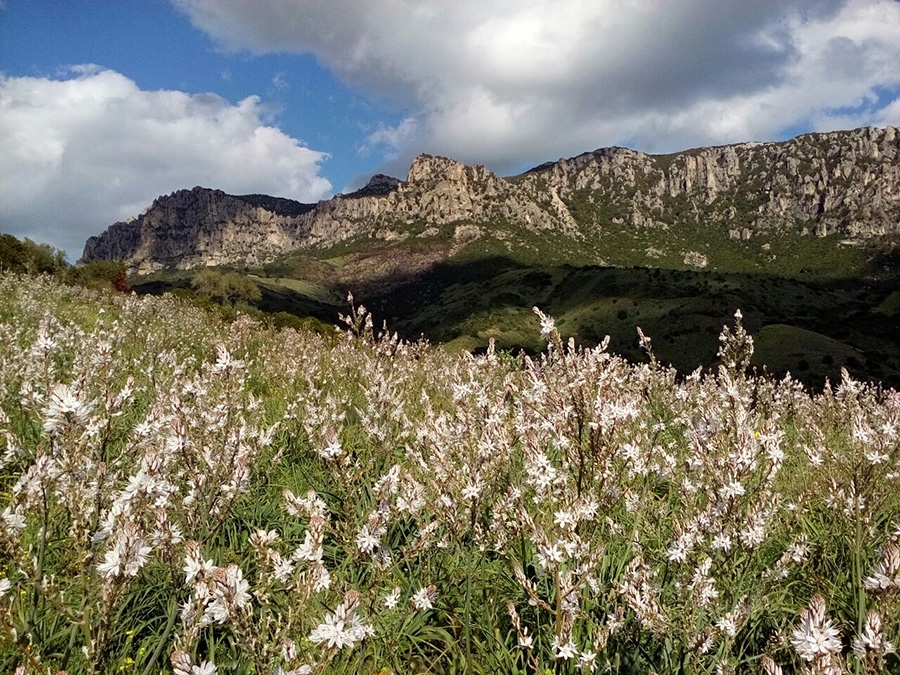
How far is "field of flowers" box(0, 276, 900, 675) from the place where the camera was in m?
2.08

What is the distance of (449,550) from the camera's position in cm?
386

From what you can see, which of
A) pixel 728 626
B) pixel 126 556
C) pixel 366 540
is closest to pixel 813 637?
pixel 728 626

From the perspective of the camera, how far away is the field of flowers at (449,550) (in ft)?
6.84

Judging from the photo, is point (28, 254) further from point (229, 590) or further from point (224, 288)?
point (229, 590)

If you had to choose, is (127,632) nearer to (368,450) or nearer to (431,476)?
(431,476)

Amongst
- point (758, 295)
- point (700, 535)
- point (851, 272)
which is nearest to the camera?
point (700, 535)

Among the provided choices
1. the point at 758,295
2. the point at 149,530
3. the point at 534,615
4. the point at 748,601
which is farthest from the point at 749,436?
the point at 758,295

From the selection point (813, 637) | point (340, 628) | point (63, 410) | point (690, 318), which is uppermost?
point (63, 410)

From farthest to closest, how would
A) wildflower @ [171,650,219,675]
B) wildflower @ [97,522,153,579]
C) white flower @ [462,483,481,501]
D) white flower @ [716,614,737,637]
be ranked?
white flower @ [462,483,481,501] < white flower @ [716,614,737,637] < wildflower @ [97,522,153,579] < wildflower @ [171,650,219,675]

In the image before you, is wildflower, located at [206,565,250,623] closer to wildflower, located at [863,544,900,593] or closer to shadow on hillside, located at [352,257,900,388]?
wildflower, located at [863,544,900,593]

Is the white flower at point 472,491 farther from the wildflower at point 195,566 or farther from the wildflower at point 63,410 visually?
the wildflower at point 63,410

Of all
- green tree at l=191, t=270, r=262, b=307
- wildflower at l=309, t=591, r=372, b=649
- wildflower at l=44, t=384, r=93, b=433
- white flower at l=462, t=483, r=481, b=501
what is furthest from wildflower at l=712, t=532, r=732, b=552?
green tree at l=191, t=270, r=262, b=307

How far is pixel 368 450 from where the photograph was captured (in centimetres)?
593

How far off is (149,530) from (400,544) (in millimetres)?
2203
